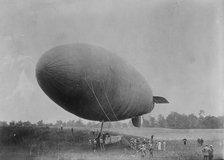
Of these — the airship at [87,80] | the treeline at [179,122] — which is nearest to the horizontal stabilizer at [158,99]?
the airship at [87,80]

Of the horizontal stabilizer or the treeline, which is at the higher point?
the horizontal stabilizer

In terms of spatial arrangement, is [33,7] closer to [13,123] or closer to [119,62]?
[119,62]

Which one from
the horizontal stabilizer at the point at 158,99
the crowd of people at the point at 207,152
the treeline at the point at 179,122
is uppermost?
the horizontal stabilizer at the point at 158,99

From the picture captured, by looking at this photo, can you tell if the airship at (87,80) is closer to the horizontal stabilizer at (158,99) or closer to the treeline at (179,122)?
the horizontal stabilizer at (158,99)

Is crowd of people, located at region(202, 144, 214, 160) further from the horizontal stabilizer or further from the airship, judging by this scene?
the horizontal stabilizer

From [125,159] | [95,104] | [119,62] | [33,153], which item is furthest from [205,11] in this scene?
[33,153]

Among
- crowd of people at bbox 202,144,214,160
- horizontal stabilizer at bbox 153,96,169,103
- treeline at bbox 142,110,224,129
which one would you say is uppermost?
horizontal stabilizer at bbox 153,96,169,103

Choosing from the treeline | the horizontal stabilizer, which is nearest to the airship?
the horizontal stabilizer

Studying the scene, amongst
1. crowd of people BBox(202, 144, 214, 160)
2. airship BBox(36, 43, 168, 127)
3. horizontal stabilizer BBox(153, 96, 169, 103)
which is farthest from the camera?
horizontal stabilizer BBox(153, 96, 169, 103)

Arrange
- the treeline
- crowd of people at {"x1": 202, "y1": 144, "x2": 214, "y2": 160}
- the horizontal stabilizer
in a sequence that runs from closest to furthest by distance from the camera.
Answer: crowd of people at {"x1": 202, "y1": 144, "x2": 214, "y2": 160} < the horizontal stabilizer < the treeline
